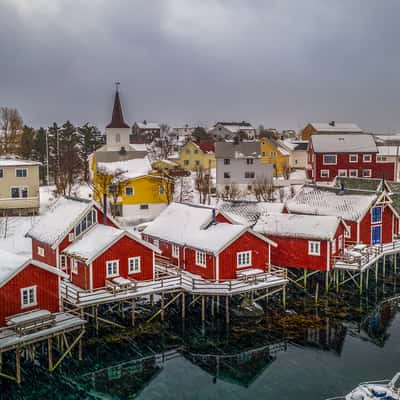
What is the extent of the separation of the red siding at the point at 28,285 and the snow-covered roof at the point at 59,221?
6.47m

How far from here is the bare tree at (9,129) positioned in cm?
8125

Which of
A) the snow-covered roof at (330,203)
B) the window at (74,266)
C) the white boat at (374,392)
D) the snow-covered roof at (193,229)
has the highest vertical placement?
the snow-covered roof at (330,203)

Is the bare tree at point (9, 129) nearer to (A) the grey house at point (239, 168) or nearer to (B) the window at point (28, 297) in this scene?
(A) the grey house at point (239, 168)

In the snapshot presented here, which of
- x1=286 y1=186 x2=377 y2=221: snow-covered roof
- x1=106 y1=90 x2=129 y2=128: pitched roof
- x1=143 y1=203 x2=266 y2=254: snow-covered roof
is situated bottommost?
x1=143 y1=203 x2=266 y2=254: snow-covered roof

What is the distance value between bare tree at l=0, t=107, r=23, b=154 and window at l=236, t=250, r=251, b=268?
55863 mm

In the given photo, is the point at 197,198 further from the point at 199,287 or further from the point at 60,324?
the point at 60,324

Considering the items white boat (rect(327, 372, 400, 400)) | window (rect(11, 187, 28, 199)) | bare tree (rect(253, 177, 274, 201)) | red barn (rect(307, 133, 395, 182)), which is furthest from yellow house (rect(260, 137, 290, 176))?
white boat (rect(327, 372, 400, 400))

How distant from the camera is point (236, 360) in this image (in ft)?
88.6

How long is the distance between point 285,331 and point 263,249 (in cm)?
635

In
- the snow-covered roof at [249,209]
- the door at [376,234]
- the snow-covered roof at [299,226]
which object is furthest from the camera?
the snow-covered roof at [249,209]

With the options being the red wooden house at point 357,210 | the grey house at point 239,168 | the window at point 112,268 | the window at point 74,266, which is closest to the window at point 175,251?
the window at point 112,268

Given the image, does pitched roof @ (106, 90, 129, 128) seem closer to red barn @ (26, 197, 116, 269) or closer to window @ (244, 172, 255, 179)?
window @ (244, 172, 255, 179)

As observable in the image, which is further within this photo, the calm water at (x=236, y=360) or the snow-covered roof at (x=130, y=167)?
the snow-covered roof at (x=130, y=167)

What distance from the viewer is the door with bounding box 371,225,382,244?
42.6 metres
